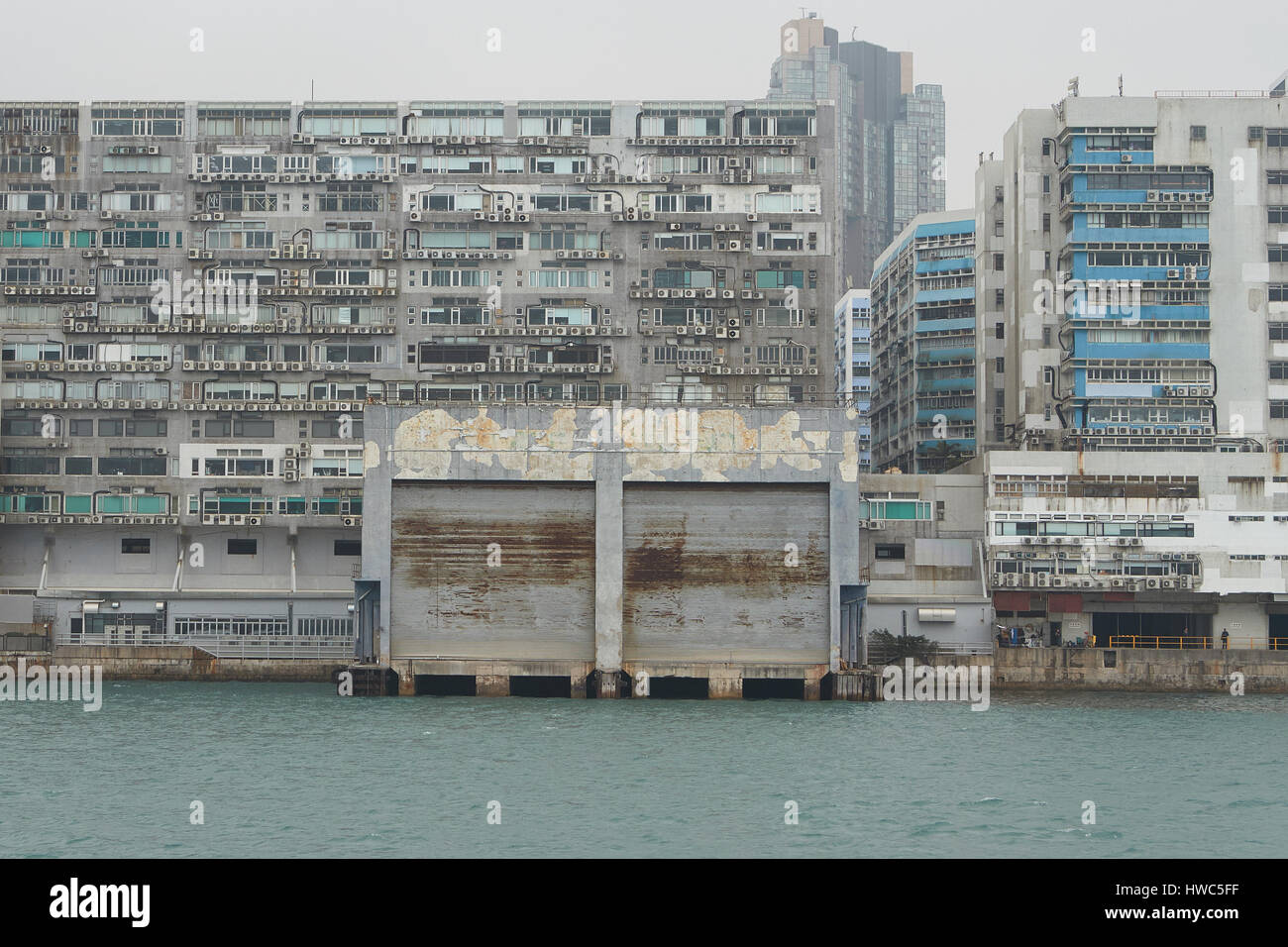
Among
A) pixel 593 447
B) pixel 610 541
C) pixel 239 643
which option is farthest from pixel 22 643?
pixel 593 447

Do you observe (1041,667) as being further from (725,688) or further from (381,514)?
(381,514)

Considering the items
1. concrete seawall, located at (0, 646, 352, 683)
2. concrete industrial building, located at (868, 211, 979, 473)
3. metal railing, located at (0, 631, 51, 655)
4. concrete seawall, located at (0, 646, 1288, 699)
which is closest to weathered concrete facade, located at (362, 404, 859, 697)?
concrete seawall, located at (0, 646, 352, 683)

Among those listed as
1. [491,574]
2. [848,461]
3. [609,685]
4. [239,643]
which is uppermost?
[848,461]

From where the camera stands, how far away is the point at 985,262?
402 ft

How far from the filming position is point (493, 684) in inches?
3056

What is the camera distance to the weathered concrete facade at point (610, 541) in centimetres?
7744

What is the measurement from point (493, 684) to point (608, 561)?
7.57 metres

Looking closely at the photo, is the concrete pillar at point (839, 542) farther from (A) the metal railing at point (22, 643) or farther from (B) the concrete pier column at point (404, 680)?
(A) the metal railing at point (22, 643)

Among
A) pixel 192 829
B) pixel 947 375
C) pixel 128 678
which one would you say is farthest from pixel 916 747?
pixel 947 375

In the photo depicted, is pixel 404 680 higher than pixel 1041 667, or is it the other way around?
pixel 404 680

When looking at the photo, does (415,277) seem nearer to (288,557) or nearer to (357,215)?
(357,215)

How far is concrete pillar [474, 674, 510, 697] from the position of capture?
77562 mm

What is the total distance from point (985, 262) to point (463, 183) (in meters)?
39.3

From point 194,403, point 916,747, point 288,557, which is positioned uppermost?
point 194,403
